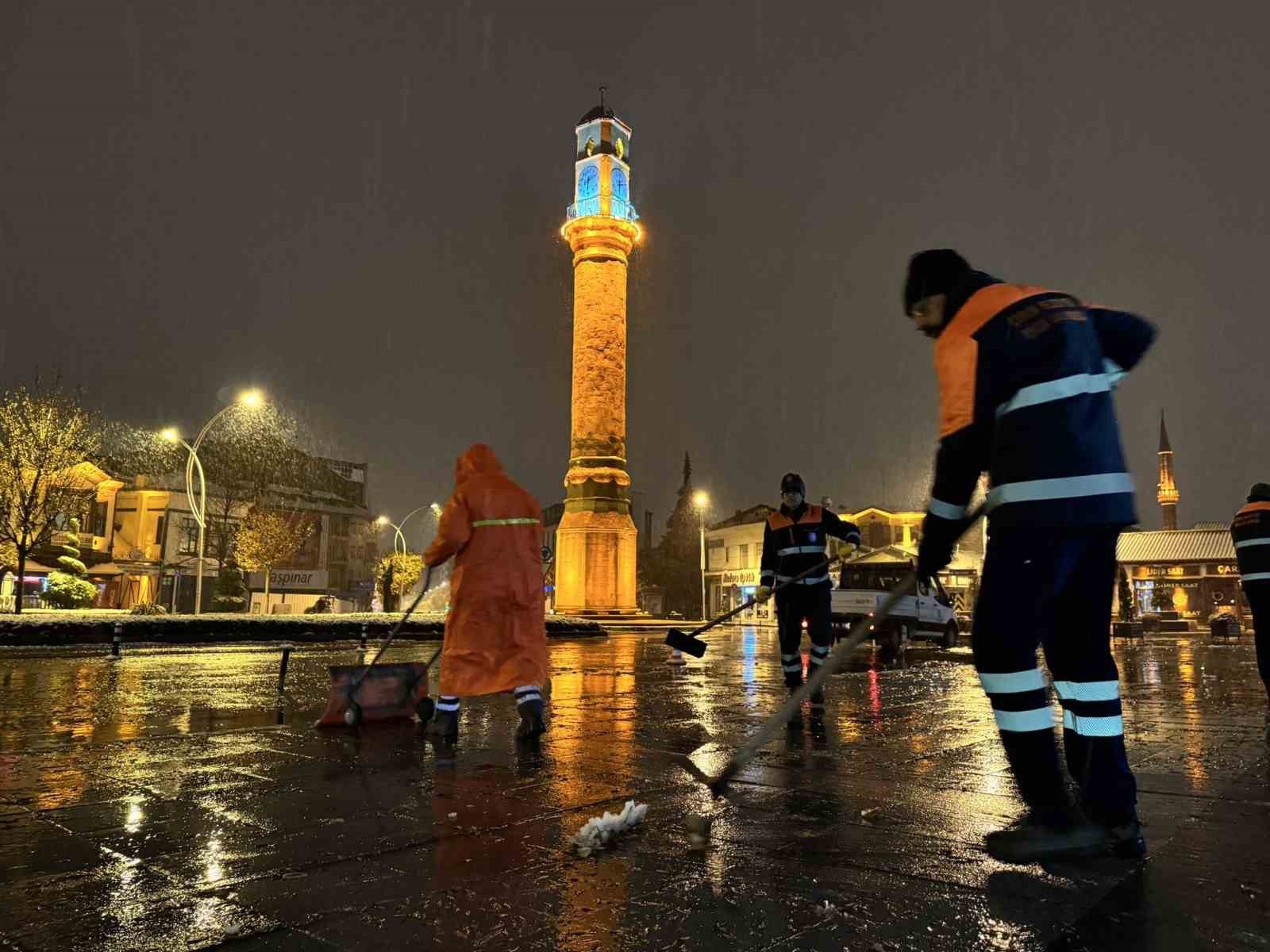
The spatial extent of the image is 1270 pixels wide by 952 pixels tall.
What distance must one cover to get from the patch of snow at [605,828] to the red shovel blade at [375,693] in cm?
350

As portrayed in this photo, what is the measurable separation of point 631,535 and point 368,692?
31428 millimetres

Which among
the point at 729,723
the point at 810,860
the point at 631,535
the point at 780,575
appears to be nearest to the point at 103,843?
the point at 810,860

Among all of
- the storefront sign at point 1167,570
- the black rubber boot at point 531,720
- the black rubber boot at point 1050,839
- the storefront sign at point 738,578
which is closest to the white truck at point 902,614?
the black rubber boot at point 531,720

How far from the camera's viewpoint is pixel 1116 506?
298 centimetres

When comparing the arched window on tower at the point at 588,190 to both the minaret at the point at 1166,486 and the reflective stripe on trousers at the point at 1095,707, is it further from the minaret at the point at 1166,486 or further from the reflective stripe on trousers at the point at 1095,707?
the minaret at the point at 1166,486

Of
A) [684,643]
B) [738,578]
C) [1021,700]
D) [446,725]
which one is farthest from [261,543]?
[1021,700]

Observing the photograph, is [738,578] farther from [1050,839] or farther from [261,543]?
[1050,839]

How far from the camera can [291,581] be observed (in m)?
52.8

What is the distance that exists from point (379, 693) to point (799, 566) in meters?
3.47

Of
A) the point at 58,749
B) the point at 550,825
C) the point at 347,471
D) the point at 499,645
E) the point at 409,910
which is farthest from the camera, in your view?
the point at 347,471

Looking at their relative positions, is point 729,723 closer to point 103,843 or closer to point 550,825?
point 550,825

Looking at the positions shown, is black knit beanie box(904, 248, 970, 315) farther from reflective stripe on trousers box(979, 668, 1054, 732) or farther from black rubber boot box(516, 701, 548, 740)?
black rubber boot box(516, 701, 548, 740)

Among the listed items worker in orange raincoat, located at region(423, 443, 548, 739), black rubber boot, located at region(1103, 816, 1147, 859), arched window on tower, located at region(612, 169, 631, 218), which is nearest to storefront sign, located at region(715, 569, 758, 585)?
arched window on tower, located at region(612, 169, 631, 218)

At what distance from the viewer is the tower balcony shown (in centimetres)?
3909
